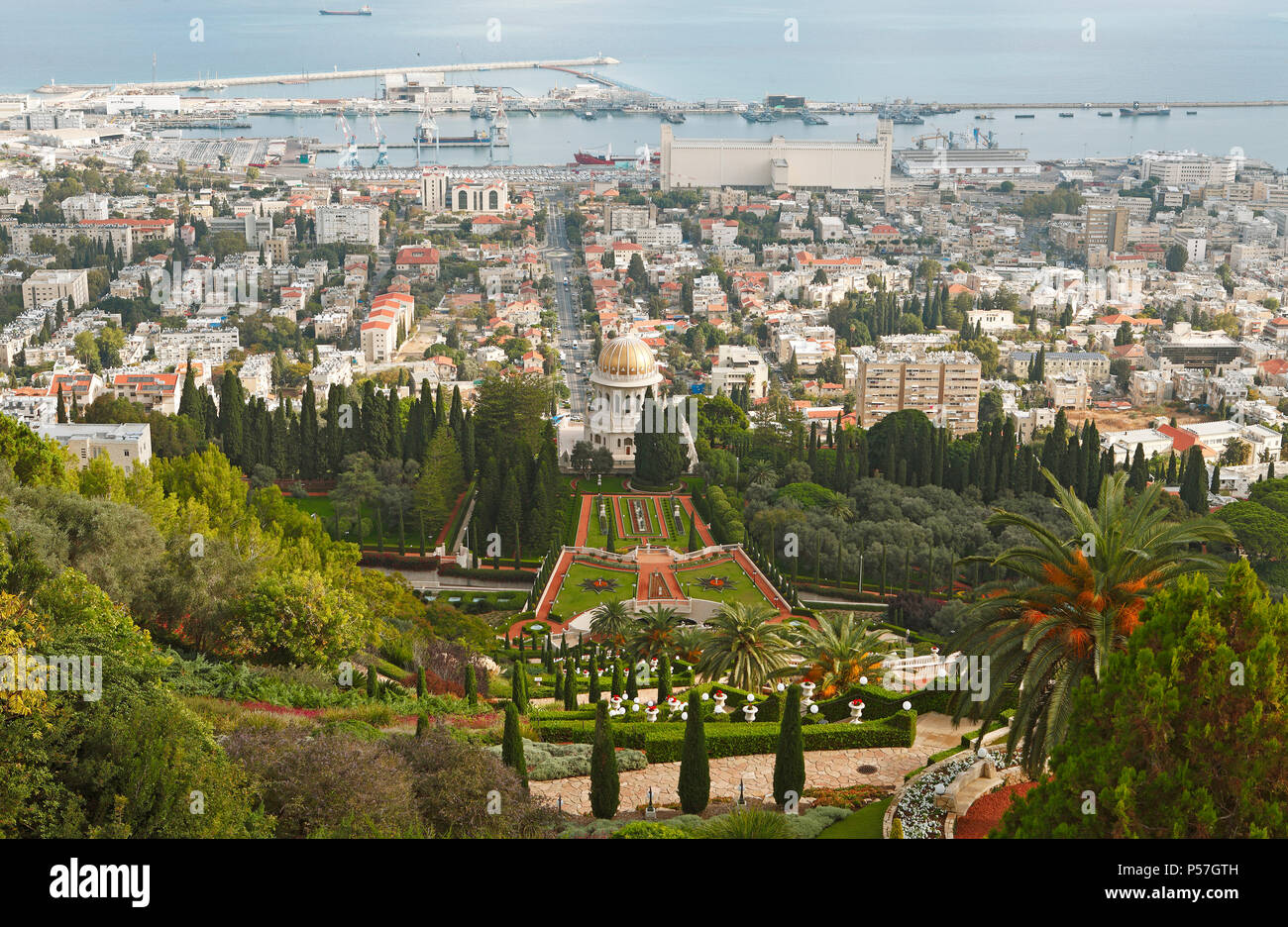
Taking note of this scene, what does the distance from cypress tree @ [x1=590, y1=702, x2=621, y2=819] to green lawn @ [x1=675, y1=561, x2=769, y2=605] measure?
13369 mm

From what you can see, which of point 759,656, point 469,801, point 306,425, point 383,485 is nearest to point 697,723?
point 469,801

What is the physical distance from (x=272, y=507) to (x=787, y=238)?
55.3 meters

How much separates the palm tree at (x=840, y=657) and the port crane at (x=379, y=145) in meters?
80.9

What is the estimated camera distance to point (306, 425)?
31422 mm

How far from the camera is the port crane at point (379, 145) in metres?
95.1

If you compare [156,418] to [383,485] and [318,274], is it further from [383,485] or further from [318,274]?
[318,274]

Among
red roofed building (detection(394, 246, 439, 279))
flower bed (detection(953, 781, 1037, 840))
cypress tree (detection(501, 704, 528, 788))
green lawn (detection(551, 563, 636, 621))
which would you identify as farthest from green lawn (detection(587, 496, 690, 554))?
red roofed building (detection(394, 246, 439, 279))

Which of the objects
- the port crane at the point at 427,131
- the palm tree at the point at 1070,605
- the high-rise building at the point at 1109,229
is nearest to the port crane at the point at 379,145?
the port crane at the point at 427,131

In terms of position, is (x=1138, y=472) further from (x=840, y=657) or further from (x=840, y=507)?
(x=840, y=657)

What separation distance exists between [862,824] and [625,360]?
24.4 m

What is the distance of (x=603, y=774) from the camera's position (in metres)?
11.7

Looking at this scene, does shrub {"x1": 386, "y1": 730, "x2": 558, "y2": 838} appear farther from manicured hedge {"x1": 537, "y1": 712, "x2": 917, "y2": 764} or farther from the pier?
the pier

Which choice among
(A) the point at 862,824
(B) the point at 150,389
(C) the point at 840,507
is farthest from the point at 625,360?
(A) the point at 862,824

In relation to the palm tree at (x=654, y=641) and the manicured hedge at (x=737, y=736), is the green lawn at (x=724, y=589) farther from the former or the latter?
the manicured hedge at (x=737, y=736)
